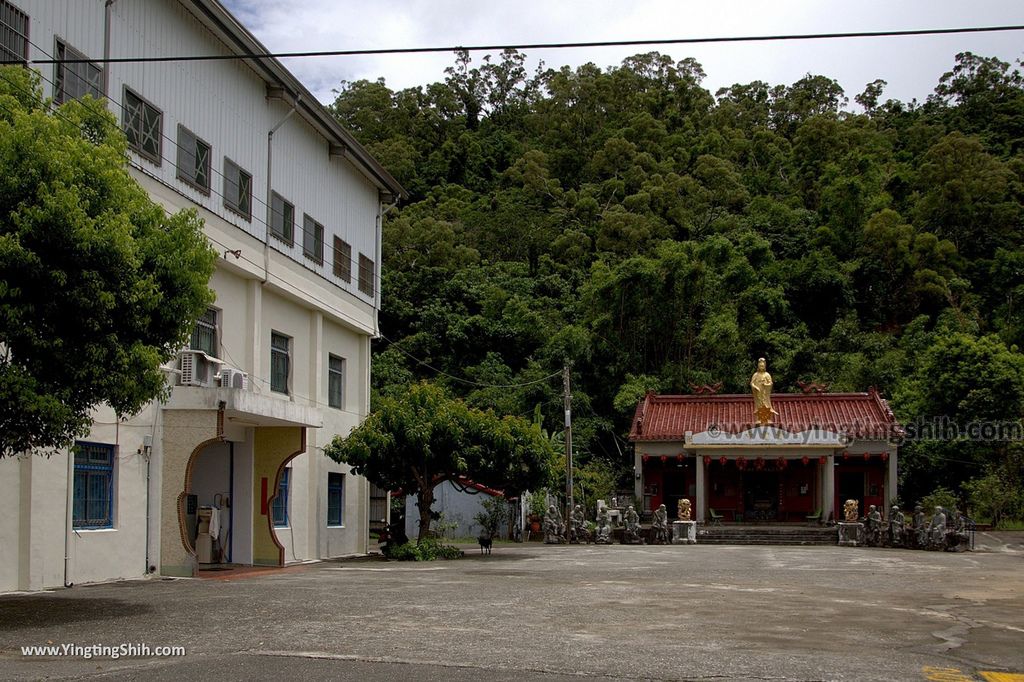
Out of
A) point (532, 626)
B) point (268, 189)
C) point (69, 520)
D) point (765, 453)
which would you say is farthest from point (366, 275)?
point (532, 626)

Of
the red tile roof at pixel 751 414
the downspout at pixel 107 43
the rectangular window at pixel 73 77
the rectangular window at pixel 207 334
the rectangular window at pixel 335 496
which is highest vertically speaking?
the downspout at pixel 107 43

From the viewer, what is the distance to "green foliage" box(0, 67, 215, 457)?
1095 centimetres

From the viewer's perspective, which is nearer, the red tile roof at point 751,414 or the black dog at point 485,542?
the black dog at point 485,542

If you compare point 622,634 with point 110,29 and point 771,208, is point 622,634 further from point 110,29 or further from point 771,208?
point 771,208

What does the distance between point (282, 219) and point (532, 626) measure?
47.2 feet

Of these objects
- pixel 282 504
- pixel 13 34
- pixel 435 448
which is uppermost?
pixel 13 34

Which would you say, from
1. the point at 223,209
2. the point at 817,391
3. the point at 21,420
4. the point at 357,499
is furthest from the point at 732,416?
the point at 21,420

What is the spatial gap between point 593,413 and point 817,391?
32.4 feet

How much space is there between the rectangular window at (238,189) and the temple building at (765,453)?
21316mm

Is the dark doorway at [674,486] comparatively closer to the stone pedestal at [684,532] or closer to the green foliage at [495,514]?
the stone pedestal at [684,532]

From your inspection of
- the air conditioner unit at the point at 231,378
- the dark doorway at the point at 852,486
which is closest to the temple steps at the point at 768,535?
the dark doorway at the point at 852,486

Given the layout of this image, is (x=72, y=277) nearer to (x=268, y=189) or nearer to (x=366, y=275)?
(x=268, y=189)

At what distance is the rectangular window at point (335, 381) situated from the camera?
27125 millimetres

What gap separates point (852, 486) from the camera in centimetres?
4025
